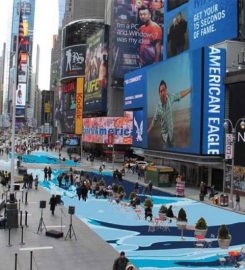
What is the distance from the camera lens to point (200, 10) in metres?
59.3

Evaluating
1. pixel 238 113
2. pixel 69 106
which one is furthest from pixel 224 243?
pixel 69 106

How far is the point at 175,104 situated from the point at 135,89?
20091 mm

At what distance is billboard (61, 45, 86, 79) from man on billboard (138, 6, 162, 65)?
35.1 metres

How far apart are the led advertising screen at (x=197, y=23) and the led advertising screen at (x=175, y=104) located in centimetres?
579

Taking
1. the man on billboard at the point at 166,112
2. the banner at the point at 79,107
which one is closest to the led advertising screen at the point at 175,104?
the man on billboard at the point at 166,112

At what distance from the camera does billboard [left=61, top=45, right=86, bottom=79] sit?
5157 inches

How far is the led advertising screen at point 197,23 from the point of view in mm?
52472

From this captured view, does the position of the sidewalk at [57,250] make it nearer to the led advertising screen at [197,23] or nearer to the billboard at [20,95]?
the billboard at [20,95]

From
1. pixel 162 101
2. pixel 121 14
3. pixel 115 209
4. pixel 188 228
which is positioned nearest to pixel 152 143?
pixel 162 101

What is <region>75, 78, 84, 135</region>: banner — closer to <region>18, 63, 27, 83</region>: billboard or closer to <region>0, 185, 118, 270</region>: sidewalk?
<region>18, 63, 27, 83</region>: billboard

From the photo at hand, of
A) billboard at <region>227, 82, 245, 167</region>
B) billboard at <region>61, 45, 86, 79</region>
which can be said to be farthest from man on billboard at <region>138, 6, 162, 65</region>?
billboard at <region>227, 82, 245, 167</region>

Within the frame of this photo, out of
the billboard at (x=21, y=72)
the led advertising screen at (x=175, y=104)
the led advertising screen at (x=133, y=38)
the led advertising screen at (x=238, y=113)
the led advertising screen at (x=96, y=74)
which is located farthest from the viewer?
the led advertising screen at (x=96, y=74)

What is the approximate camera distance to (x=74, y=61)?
435ft

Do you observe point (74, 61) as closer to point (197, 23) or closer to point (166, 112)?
point (197, 23)
